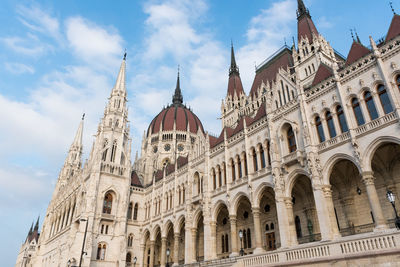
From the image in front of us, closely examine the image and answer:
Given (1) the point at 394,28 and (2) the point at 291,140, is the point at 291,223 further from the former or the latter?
(1) the point at 394,28

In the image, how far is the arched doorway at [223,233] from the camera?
106ft

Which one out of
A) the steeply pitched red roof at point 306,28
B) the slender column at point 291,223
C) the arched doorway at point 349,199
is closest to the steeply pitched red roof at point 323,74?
the arched doorway at point 349,199

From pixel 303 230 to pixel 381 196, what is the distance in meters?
6.95

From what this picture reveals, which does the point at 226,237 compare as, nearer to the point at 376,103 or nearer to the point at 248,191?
the point at 248,191

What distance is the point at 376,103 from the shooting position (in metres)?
19.6

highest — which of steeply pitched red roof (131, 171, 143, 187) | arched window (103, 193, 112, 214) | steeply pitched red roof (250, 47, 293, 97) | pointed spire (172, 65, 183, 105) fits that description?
pointed spire (172, 65, 183, 105)

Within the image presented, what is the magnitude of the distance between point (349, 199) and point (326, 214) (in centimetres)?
406

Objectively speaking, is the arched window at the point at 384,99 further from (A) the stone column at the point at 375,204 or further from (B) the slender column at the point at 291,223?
(B) the slender column at the point at 291,223

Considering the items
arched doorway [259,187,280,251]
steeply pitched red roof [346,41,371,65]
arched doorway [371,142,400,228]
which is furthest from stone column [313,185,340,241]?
steeply pitched red roof [346,41,371,65]

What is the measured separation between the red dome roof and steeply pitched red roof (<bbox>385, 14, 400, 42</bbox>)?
4321cm

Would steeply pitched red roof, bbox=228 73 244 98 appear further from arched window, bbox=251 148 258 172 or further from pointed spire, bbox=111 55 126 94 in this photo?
arched window, bbox=251 148 258 172

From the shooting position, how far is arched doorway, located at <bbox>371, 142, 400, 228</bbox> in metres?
20.3

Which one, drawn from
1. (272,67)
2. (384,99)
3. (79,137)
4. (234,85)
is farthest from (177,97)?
(384,99)

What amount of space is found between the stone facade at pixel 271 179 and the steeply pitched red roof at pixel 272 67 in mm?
227
